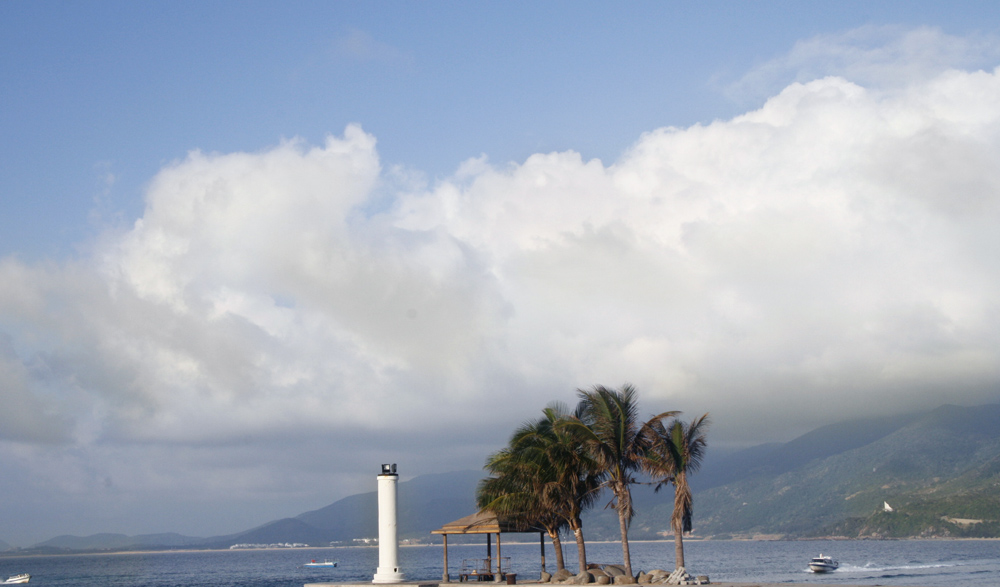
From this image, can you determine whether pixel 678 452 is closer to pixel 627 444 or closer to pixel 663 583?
pixel 627 444

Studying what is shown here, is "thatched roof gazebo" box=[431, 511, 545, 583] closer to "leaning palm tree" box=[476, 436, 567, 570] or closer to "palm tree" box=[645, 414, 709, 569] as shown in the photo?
"leaning palm tree" box=[476, 436, 567, 570]

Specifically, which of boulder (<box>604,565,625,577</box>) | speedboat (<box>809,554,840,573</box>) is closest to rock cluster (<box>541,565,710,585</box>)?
boulder (<box>604,565,625,577</box>)

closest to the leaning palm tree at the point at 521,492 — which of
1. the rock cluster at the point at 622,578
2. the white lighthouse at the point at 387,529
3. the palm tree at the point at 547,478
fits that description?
the palm tree at the point at 547,478

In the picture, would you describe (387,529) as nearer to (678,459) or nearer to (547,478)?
(547,478)

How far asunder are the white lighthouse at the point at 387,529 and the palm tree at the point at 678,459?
12995mm

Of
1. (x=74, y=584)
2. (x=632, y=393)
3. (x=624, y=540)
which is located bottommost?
(x=74, y=584)

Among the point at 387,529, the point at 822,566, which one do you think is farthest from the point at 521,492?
the point at 822,566

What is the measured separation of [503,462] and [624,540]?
279 inches

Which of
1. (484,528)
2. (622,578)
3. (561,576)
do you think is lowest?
(561,576)

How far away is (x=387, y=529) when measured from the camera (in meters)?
41.6

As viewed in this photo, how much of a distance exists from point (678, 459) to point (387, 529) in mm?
14543

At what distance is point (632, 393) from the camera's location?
3659cm

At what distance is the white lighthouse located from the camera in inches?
1620

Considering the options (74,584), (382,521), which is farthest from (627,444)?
(74,584)
